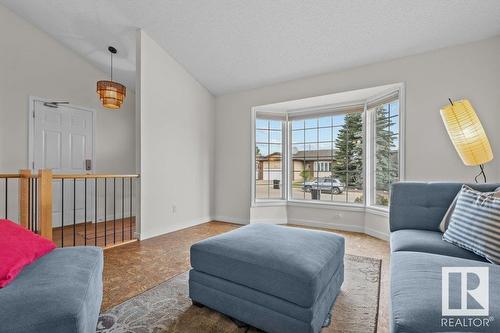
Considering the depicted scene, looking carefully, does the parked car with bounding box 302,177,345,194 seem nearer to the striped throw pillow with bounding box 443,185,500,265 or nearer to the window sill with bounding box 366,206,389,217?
the window sill with bounding box 366,206,389,217

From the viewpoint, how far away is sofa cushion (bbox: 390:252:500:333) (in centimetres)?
89

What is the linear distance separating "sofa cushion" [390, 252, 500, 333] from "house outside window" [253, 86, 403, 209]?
2269 mm

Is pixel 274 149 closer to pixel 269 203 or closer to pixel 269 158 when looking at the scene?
pixel 269 158

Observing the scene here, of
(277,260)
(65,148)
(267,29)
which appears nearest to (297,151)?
(267,29)

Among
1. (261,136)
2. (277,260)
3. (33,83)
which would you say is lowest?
(277,260)

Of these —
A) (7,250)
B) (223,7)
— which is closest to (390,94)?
(223,7)

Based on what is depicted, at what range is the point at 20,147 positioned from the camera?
3.84 m

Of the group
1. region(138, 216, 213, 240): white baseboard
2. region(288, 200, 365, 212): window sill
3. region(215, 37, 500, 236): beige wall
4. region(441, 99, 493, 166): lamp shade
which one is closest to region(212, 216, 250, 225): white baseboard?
region(138, 216, 213, 240): white baseboard

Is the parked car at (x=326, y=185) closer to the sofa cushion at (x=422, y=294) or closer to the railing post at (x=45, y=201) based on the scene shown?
the sofa cushion at (x=422, y=294)

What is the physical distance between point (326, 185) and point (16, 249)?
13.2 ft

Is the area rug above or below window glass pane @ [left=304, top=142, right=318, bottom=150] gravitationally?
below

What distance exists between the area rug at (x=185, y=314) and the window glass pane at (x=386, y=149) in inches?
75.1

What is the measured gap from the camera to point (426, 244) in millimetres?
1707

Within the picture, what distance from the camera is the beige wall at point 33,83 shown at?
12.0 ft
